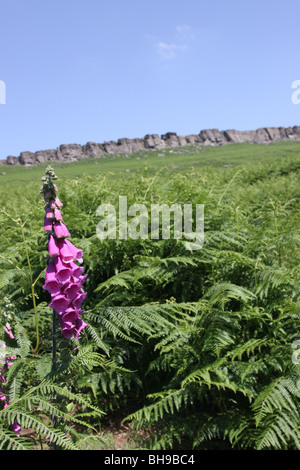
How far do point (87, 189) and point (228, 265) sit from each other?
8.67 feet

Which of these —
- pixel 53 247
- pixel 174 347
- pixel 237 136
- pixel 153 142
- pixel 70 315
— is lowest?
pixel 174 347

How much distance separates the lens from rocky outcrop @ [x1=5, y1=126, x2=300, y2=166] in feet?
412

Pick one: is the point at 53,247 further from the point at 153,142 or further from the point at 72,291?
the point at 153,142

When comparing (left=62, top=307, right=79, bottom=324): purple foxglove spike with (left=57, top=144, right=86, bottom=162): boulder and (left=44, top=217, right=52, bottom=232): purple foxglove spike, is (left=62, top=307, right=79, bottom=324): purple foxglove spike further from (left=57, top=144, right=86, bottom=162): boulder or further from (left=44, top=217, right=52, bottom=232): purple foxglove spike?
(left=57, top=144, right=86, bottom=162): boulder

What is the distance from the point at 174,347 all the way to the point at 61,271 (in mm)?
1206

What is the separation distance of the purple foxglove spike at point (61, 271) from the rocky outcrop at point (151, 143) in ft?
398

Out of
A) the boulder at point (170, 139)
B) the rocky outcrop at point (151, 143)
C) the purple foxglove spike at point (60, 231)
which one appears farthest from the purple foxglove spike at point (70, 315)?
the boulder at point (170, 139)

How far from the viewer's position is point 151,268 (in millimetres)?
3182

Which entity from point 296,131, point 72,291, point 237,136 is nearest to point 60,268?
point 72,291

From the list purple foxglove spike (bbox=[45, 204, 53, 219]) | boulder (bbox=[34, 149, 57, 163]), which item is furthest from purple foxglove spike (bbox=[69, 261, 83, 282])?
boulder (bbox=[34, 149, 57, 163])

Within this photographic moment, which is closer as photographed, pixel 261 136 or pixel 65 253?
pixel 65 253

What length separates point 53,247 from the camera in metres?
1.94

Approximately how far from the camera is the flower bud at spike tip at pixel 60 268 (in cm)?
193

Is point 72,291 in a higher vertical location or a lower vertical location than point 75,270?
lower
